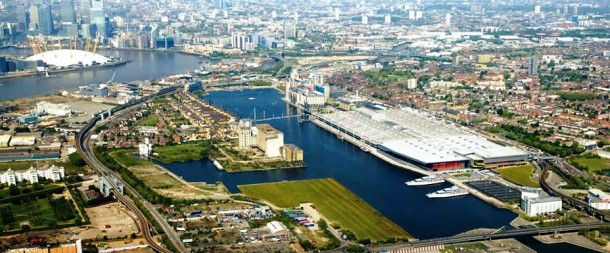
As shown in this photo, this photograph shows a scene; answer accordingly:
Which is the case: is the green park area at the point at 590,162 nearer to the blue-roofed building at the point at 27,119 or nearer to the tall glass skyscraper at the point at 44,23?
the blue-roofed building at the point at 27,119

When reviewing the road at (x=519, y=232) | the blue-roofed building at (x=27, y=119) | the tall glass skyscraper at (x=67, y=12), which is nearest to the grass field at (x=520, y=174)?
the road at (x=519, y=232)

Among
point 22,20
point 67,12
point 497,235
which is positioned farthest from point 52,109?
point 67,12

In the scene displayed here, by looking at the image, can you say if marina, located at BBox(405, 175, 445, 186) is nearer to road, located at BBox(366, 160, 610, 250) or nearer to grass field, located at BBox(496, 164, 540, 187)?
grass field, located at BBox(496, 164, 540, 187)

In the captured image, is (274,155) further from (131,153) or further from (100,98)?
(100,98)

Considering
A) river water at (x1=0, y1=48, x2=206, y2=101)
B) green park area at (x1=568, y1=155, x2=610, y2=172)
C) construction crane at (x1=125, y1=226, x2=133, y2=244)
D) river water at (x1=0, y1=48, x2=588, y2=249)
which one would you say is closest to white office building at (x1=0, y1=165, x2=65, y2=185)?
river water at (x1=0, y1=48, x2=588, y2=249)

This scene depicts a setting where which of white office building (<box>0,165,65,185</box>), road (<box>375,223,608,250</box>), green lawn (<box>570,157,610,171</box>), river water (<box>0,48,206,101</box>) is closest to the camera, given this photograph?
road (<box>375,223,608,250</box>)

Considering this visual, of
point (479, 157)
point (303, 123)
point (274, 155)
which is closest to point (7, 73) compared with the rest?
point (303, 123)
